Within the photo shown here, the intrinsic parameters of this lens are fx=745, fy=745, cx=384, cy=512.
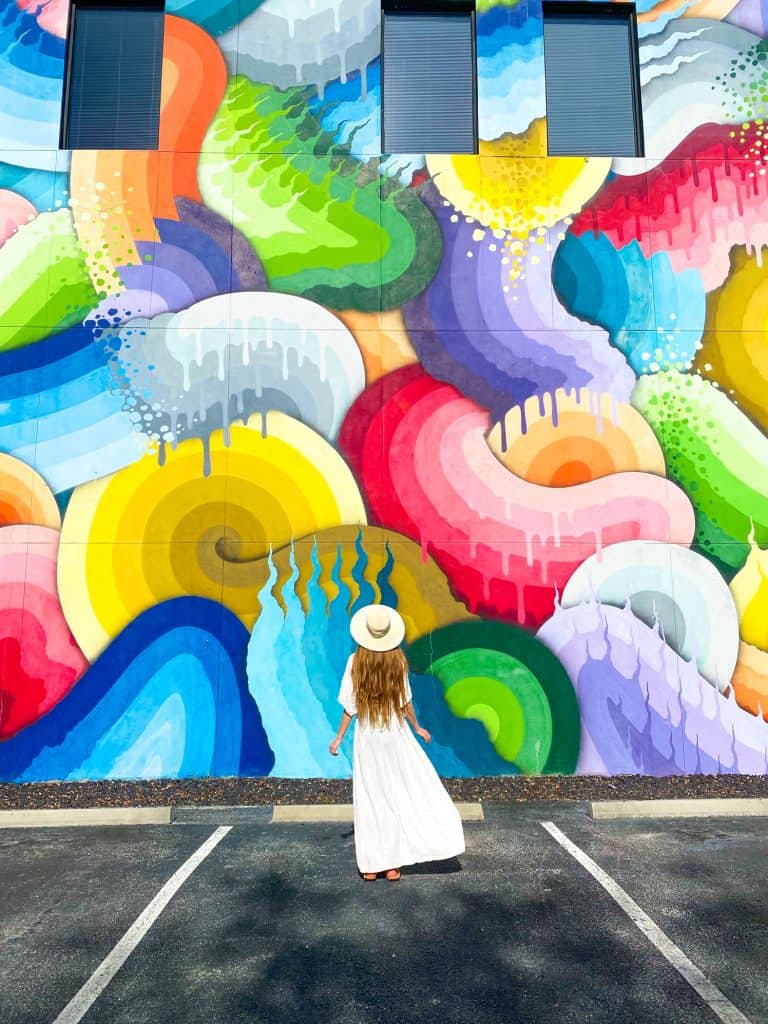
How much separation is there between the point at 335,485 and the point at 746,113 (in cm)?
707

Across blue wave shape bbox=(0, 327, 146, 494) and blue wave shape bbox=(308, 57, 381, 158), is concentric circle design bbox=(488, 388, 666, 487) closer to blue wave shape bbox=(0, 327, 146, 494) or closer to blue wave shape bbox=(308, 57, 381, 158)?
blue wave shape bbox=(308, 57, 381, 158)

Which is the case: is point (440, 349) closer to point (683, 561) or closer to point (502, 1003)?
point (683, 561)

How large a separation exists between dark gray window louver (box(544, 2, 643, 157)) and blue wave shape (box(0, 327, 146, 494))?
20.8 feet

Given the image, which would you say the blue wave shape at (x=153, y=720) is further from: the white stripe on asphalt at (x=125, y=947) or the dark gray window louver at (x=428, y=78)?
the dark gray window louver at (x=428, y=78)

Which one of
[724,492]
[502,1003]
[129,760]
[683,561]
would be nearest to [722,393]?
[724,492]

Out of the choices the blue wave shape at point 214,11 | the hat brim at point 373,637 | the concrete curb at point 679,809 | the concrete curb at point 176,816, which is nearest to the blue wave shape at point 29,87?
the blue wave shape at point 214,11

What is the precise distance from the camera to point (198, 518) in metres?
8.66

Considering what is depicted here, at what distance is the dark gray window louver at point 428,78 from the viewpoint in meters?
9.57

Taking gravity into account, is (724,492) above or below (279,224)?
below

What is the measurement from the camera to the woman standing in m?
5.23

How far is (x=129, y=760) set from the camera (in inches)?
325

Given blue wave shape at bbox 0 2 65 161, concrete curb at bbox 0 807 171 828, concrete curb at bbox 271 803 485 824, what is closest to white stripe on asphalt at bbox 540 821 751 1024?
concrete curb at bbox 271 803 485 824

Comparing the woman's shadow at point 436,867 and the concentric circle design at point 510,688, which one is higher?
the concentric circle design at point 510,688

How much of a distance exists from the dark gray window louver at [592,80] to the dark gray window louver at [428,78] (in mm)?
1073
